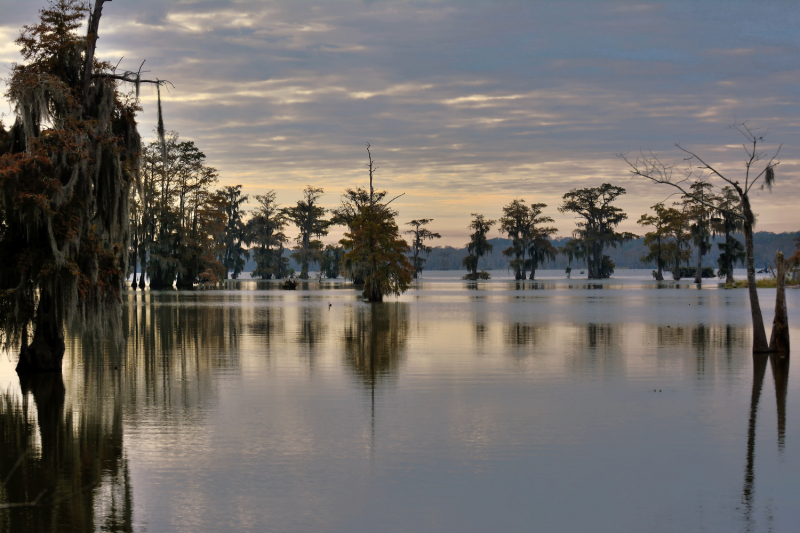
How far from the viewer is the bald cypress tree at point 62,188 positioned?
51.2 ft

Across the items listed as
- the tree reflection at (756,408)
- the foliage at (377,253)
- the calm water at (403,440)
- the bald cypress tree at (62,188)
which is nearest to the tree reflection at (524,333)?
the calm water at (403,440)

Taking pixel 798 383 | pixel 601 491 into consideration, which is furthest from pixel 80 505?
pixel 798 383

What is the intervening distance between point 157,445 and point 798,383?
1284cm

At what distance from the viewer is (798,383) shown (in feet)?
53.8

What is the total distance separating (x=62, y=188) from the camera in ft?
51.4

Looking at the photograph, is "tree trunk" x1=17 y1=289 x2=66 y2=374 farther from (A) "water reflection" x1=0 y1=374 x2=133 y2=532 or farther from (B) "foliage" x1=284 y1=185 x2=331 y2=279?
(B) "foliage" x1=284 y1=185 x2=331 y2=279

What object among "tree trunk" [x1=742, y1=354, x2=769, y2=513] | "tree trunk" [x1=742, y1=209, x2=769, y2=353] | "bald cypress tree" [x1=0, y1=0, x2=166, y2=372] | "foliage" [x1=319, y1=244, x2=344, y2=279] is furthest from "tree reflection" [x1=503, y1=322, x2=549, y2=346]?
"foliage" [x1=319, y1=244, x2=344, y2=279]

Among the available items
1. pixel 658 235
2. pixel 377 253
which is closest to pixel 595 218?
pixel 658 235

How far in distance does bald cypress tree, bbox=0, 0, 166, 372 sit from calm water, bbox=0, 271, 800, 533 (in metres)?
1.48

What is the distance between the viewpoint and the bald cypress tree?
1561 cm

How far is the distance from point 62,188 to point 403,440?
9.09 meters

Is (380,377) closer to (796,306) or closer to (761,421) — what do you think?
(761,421)

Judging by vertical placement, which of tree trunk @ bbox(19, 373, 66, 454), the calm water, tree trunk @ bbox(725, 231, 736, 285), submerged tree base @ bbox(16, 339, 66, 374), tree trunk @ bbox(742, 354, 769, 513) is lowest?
tree trunk @ bbox(742, 354, 769, 513)

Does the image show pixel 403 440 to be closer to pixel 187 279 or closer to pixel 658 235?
pixel 187 279
